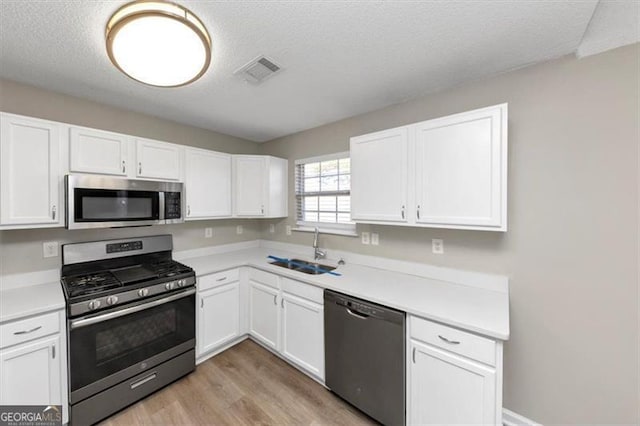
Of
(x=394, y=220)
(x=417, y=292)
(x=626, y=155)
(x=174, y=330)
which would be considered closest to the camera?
(x=626, y=155)

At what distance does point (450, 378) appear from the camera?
1394 millimetres

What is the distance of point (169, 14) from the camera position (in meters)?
1.06

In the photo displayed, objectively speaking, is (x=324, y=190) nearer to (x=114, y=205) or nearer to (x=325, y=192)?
(x=325, y=192)

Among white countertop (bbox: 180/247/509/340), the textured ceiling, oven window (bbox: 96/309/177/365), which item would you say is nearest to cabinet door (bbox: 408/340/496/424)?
white countertop (bbox: 180/247/509/340)

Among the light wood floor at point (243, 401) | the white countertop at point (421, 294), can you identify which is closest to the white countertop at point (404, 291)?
the white countertop at point (421, 294)

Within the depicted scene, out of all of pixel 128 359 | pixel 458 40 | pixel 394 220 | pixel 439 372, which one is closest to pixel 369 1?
pixel 458 40

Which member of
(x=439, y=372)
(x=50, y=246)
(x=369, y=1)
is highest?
(x=369, y=1)

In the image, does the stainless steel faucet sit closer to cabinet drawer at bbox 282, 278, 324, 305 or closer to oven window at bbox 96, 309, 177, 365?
cabinet drawer at bbox 282, 278, 324, 305

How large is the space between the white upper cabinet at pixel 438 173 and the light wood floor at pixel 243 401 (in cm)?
147

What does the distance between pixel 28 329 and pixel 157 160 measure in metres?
1.46

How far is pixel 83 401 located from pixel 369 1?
2888 millimetres

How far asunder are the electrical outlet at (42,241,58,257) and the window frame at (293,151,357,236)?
7.09ft

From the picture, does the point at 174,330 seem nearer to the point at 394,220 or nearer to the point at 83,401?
the point at 83,401

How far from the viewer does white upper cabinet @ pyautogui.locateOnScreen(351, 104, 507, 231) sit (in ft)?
4.96
